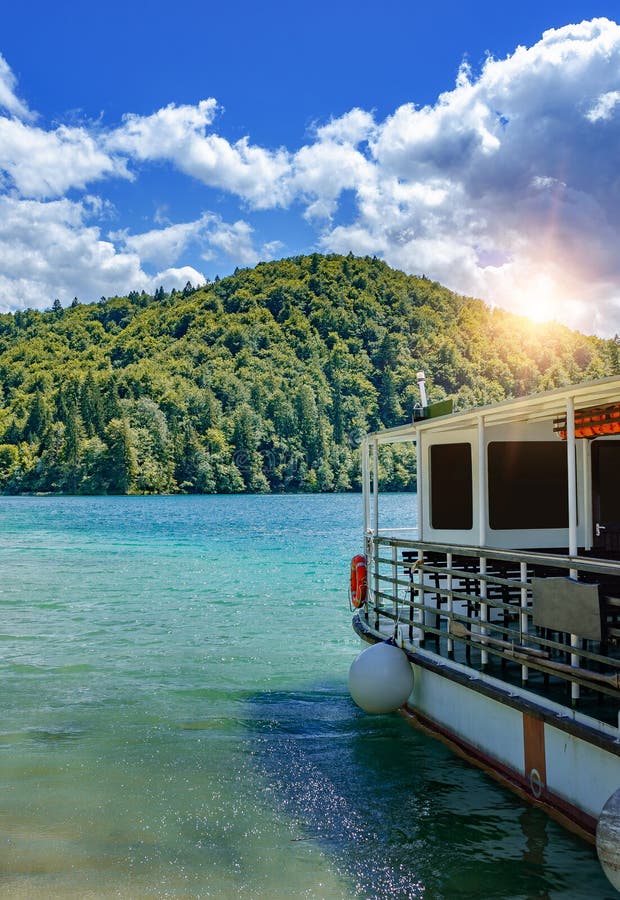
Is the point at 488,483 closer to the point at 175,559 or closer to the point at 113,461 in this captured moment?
the point at 175,559

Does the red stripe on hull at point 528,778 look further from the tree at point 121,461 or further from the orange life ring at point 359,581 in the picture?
the tree at point 121,461

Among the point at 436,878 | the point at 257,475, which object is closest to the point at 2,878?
the point at 436,878

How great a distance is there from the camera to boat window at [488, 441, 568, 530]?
10188 mm

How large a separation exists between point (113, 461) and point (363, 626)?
329 feet

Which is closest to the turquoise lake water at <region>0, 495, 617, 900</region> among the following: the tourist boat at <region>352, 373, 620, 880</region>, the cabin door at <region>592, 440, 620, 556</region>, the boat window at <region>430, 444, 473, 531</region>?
the tourist boat at <region>352, 373, 620, 880</region>

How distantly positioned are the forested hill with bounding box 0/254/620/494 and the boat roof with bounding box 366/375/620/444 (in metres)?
82.1

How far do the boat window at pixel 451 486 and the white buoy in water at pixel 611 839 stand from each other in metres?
5.52

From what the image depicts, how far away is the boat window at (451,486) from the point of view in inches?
406

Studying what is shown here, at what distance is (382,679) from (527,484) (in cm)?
315

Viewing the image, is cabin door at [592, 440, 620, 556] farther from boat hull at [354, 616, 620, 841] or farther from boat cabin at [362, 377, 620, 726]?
boat hull at [354, 616, 620, 841]

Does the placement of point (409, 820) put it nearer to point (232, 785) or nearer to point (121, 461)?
point (232, 785)

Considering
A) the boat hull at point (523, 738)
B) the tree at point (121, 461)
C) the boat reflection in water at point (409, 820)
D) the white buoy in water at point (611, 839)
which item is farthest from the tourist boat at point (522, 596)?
the tree at point (121, 461)

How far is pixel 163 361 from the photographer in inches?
5172

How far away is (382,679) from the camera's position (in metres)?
8.28
